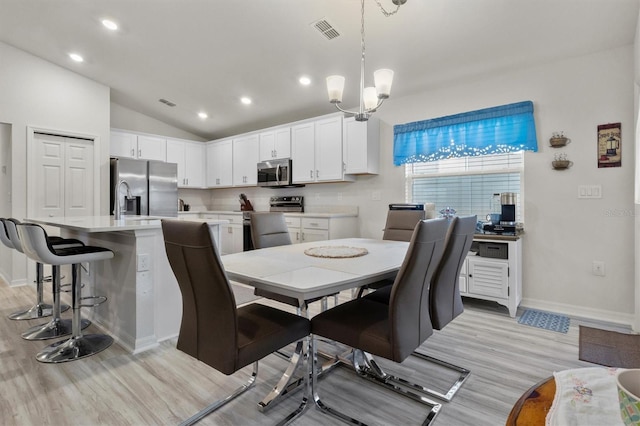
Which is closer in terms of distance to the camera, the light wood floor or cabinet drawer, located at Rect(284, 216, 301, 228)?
the light wood floor

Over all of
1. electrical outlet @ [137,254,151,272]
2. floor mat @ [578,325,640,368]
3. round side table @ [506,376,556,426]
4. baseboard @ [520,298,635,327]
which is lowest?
floor mat @ [578,325,640,368]

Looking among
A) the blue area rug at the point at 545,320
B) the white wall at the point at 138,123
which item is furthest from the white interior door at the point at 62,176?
the blue area rug at the point at 545,320

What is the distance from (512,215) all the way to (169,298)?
328 cm

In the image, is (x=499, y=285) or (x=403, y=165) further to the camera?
(x=403, y=165)

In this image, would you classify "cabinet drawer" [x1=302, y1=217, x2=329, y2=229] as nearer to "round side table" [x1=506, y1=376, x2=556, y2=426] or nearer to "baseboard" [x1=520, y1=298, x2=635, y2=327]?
"baseboard" [x1=520, y1=298, x2=635, y2=327]

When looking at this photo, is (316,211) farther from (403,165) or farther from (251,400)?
(251,400)

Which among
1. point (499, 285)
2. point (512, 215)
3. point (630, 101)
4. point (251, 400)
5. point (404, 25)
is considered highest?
point (404, 25)

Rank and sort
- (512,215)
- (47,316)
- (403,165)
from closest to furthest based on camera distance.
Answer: (47,316) → (512,215) → (403,165)

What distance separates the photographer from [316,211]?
16.8 ft

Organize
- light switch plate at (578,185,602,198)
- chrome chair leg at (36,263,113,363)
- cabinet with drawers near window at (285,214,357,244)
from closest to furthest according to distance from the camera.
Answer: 1. chrome chair leg at (36,263,113,363)
2. light switch plate at (578,185,602,198)
3. cabinet with drawers near window at (285,214,357,244)

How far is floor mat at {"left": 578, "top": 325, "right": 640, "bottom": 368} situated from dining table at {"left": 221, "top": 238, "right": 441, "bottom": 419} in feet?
4.60

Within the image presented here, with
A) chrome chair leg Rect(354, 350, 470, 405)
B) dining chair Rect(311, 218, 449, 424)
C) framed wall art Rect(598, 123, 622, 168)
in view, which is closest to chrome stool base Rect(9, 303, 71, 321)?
dining chair Rect(311, 218, 449, 424)

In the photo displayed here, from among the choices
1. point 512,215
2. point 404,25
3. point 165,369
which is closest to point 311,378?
point 165,369

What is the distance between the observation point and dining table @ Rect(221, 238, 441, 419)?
1.38 metres
